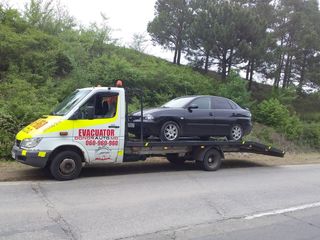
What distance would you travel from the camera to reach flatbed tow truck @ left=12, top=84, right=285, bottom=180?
Answer: 9422 millimetres

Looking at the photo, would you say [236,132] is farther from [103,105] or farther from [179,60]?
[179,60]

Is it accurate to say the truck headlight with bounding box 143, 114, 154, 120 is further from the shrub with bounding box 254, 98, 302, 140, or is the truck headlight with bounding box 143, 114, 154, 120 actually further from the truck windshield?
the shrub with bounding box 254, 98, 302, 140

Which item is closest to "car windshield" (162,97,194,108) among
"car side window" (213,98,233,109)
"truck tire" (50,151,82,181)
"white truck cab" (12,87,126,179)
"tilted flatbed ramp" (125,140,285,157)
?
"car side window" (213,98,233,109)

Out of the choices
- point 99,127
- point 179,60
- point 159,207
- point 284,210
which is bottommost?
point 159,207

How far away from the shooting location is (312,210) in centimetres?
790

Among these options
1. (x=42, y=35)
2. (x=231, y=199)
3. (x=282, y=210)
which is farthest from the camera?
(x=42, y=35)

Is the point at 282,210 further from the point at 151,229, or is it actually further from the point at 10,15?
the point at 10,15

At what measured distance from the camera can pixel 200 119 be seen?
12.0 metres

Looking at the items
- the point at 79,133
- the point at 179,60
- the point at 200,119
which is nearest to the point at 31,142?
the point at 79,133

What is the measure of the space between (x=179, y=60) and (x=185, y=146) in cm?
2580

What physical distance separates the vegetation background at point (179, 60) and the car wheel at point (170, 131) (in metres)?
3.41

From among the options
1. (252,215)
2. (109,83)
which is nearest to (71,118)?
(252,215)

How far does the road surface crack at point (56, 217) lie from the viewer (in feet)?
18.9

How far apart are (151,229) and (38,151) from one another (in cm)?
423
